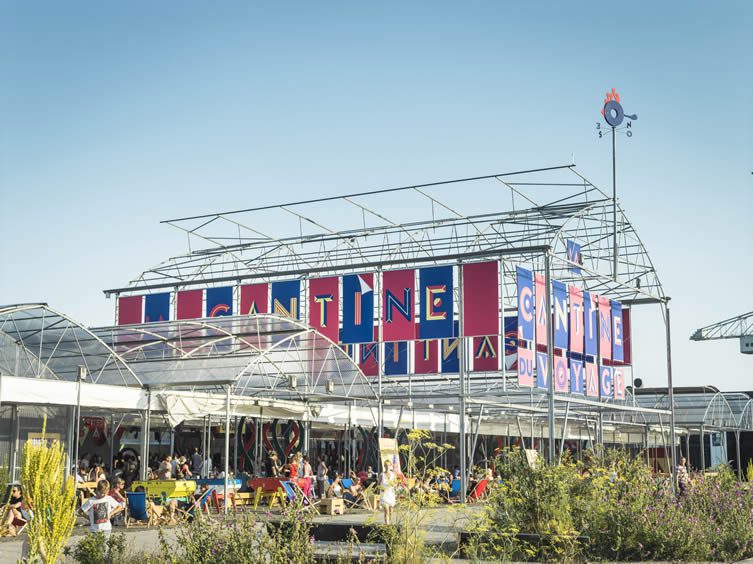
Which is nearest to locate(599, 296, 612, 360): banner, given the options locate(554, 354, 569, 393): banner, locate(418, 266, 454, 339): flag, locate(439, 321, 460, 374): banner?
locate(554, 354, 569, 393): banner

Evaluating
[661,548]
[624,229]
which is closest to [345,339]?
[624,229]

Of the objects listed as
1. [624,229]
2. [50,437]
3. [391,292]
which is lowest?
[50,437]

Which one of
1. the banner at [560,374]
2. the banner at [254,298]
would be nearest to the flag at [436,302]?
the banner at [560,374]

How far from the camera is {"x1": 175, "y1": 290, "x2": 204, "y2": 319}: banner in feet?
112

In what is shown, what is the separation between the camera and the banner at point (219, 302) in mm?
33344

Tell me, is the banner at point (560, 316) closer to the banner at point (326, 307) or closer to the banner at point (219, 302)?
the banner at point (326, 307)

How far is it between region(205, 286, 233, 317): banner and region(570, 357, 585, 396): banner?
13142 millimetres

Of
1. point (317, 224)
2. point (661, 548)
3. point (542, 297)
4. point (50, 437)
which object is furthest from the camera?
point (317, 224)

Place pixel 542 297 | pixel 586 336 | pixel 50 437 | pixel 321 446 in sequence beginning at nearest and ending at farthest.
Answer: pixel 50 437
pixel 542 297
pixel 586 336
pixel 321 446

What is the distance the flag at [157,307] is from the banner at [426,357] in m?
8.87

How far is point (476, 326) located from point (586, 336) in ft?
9.13

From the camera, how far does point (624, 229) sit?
32.9m

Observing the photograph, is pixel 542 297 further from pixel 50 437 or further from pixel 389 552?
pixel 389 552

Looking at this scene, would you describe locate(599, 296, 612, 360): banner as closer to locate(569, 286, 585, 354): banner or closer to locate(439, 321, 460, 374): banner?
locate(569, 286, 585, 354): banner
